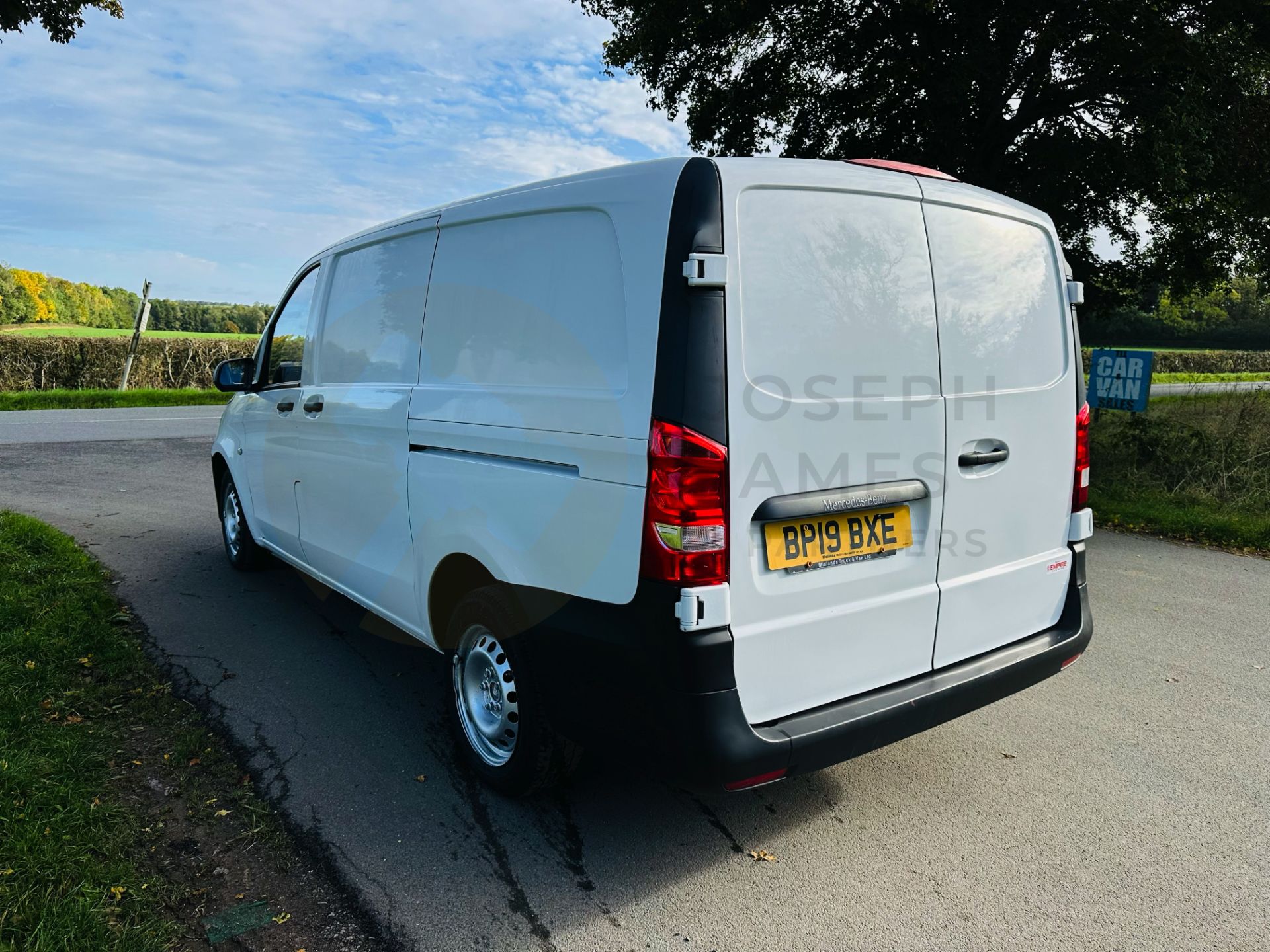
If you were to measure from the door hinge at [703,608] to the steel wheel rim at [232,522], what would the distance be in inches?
Answer: 179

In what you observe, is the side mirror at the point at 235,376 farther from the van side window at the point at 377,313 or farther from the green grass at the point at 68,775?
the green grass at the point at 68,775

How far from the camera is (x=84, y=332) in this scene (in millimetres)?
23797

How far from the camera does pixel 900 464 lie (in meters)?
2.81

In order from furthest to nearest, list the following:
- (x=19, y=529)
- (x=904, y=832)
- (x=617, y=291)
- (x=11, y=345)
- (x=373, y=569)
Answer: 1. (x=11, y=345)
2. (x=19, y=529)
3. (x=373, y=569)
4. (x=904, y=832)
5. (x=617, y=291)

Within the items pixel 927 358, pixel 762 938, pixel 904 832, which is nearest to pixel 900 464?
pixel 927 358

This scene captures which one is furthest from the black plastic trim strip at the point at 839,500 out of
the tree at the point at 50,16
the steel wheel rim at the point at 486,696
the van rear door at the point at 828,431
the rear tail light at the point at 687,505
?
the tree at the point at 50,16

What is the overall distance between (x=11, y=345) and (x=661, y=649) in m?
24.3

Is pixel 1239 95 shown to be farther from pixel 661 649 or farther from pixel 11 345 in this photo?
pixel 11 345

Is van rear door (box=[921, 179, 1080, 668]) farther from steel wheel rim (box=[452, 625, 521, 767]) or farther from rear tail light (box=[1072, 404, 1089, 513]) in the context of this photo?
steel wheel rim (box=[452, 625, 521, 767])

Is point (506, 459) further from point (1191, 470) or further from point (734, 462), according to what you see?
point (1191, 470)

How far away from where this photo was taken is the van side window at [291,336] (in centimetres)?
485

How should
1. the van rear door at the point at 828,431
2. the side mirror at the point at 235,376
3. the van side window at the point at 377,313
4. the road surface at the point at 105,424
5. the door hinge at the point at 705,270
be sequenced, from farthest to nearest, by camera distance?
the road surface at the point at 105,424 < the side mirror at the point at 235,376 < the van side window at the point at 377,313 < the van rear door at the point at 828,431 < the door hinge at the point at 705,270

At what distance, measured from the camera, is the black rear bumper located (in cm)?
244

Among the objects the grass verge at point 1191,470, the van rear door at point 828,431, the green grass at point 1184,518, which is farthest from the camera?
the grass verge at point 1191,470
